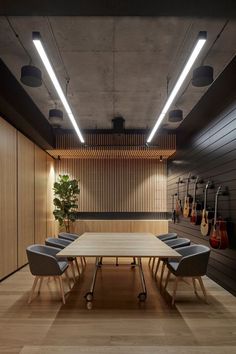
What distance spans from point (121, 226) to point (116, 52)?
6549 mm


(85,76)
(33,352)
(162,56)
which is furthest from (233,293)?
(85,76)

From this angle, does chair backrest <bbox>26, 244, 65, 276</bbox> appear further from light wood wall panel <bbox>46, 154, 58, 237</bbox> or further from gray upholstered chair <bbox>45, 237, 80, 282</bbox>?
light wood wall panel <bbox>46, 154, 58, 237</bbox>

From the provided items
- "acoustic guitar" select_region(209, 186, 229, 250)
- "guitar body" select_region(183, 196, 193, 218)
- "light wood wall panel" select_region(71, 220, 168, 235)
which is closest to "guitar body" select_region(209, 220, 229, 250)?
"acoustic guitar" select_region(209, 186, 229, 250)

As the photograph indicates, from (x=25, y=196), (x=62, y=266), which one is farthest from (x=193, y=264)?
(x=25, y=196)

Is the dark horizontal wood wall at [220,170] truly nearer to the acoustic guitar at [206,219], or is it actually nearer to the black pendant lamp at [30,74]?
the acoustic guitar at [206,219]

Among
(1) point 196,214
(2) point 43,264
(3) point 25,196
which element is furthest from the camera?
(3) point 25,196

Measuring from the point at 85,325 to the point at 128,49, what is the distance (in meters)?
3.92

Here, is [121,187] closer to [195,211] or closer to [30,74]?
[195,211]

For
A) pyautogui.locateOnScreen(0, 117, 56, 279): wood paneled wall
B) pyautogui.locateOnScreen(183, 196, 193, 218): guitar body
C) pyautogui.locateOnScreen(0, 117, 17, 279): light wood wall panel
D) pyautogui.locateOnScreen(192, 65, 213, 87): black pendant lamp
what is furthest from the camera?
pyautogui.locateOnScreen(183, 196, 193, 218): guitar body

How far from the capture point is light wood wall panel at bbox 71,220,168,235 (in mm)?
9750

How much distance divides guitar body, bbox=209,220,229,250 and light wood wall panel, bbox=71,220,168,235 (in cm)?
514

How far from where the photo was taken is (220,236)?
448 cm

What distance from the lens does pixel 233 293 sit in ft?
14.8

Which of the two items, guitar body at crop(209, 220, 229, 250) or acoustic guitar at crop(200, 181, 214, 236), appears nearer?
guitar body at crop(209, 220, 229, 250)
